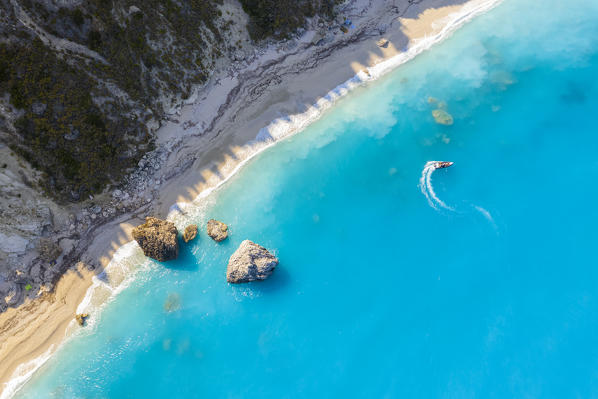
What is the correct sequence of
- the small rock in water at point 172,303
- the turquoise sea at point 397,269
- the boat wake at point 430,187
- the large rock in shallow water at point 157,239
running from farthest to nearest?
the boat wake at point 430,187
the small rock in water at point 172,303
the large rock in shallow water at point 157,239
the turquoise sea at point 397,269

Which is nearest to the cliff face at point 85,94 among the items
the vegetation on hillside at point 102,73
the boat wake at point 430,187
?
the vegetation on hillside at point 102,73

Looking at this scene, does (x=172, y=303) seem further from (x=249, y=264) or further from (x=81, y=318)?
(x=249, y=264)

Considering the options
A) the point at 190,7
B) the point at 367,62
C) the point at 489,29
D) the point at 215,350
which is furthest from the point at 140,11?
the point at 489,29

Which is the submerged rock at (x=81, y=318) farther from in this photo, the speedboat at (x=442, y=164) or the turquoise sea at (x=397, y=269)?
the speedboat at (x=442, y=164)

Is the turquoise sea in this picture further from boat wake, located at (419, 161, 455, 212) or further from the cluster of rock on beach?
the cluster of rock on beach

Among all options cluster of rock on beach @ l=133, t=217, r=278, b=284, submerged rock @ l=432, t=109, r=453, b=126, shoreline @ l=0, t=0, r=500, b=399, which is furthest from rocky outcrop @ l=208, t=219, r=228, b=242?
submerged rock @ l=432, t=109, r=453, b=126

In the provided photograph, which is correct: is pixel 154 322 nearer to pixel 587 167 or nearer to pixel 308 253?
pixel 308 253
